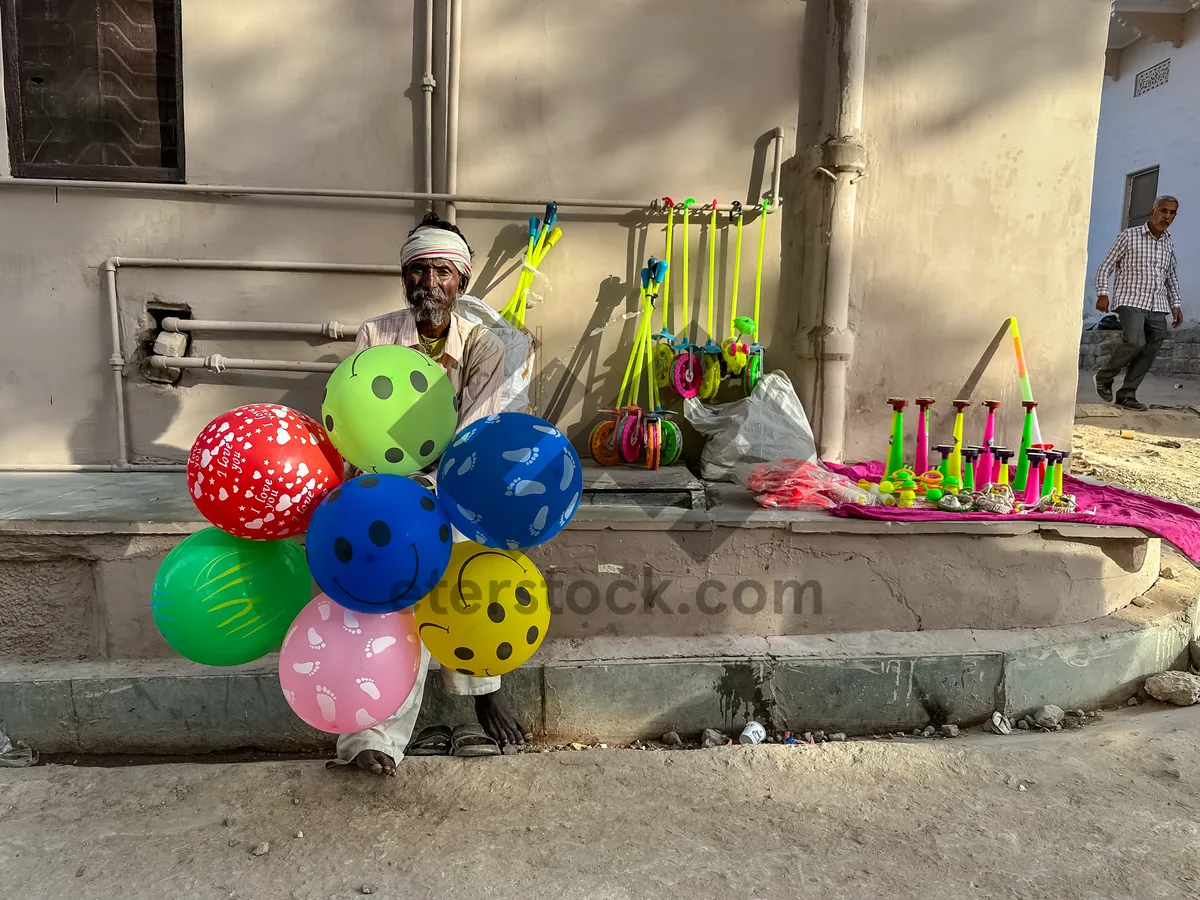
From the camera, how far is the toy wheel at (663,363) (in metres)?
3.76

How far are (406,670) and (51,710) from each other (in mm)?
1670

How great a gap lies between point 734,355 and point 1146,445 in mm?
3828

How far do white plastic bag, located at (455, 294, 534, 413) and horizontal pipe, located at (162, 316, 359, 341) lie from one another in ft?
2.00

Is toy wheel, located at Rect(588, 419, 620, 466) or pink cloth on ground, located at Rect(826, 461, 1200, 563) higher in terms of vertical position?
toy wheel, located at Rect(588, 419, 620, 466)

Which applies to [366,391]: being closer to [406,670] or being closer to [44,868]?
[406,670]

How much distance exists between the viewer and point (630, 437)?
11.6 feet

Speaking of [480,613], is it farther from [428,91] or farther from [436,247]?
[428,91]

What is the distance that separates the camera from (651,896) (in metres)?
1.71

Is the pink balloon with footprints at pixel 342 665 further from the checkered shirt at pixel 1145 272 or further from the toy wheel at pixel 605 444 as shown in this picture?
the checkered shirt at pixel 1145 272

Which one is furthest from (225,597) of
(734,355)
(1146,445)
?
(1146,445)

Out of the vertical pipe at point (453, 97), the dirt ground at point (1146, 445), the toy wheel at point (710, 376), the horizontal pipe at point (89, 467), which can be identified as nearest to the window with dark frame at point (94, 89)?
the vertical pipe at point (453, 97)

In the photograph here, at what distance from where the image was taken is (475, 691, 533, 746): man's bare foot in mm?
2527

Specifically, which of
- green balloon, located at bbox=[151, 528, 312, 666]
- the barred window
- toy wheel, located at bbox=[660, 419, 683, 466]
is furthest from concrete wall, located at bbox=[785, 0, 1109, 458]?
the barred window
